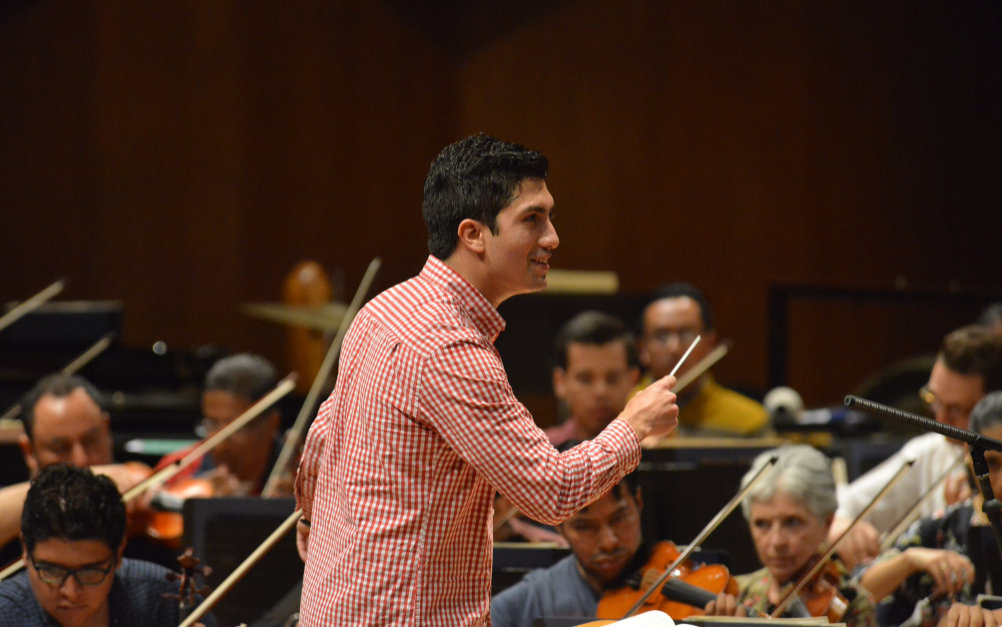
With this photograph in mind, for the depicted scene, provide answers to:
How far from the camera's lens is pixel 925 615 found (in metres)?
2.44

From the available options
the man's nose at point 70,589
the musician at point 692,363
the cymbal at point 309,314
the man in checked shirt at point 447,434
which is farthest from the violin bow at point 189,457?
the cymbal at point 309,314

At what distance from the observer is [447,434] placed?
65.2 inches

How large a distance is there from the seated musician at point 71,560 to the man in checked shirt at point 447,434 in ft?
2.28

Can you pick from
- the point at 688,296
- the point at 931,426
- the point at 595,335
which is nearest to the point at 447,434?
the point at 931,426

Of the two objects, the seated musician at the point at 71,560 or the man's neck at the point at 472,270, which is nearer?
the man's neck at the point at 472,270

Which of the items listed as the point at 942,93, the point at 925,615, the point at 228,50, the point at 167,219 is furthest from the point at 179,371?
the point at 942,93

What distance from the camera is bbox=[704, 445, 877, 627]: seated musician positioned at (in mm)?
2514

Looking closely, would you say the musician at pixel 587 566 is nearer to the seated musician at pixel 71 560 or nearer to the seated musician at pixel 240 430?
the seated musician at pixel 71 560

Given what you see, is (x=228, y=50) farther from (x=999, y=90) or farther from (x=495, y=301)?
(x=495, y=301)

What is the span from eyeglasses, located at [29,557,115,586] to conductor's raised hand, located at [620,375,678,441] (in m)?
1.15

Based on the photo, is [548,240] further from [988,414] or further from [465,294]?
[988,414]

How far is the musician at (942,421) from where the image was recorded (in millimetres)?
3088

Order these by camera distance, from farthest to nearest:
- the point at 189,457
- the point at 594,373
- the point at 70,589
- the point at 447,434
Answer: the point at 594,373 < the point at 189,457 < the point at 70,589 < the point at 447,434

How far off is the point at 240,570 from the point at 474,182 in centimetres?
102
